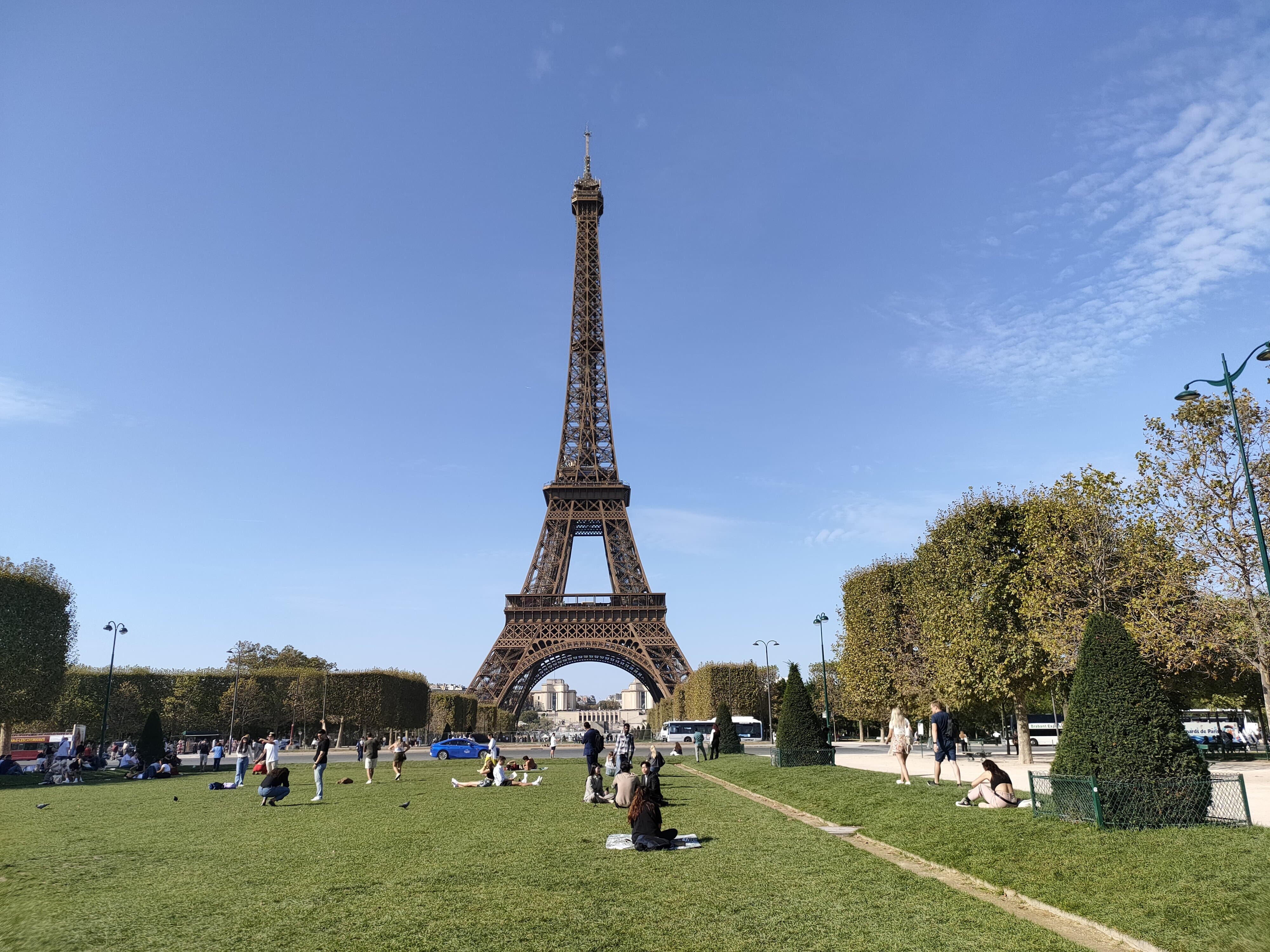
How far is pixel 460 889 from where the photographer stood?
379 inches

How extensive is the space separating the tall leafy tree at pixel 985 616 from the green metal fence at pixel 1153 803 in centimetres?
1725

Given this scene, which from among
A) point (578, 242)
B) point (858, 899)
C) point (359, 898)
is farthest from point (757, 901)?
point (578, 242)

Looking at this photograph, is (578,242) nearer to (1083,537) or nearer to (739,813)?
(1083,537)

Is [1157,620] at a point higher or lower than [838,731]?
higher

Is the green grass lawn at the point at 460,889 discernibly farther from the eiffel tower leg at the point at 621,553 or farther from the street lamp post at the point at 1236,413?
the eiffel tower leg at the point at 621,553

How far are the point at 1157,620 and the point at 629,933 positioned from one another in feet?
74.1

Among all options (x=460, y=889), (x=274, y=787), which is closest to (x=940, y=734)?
(x=460, y=889)

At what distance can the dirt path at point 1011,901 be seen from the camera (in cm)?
780

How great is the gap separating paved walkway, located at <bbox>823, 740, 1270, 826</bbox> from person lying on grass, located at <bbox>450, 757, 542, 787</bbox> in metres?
11.0

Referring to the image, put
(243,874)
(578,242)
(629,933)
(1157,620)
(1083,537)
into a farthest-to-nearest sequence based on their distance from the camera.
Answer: (578,242)
(1083,537)
(1157,620)
(243,874)
(629,933)

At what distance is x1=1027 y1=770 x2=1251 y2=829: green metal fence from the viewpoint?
1157cm

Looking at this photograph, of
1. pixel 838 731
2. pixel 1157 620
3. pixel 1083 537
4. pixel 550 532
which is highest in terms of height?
pixel 550 532

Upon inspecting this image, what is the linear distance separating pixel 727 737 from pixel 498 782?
62.6 ft

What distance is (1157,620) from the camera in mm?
24000
